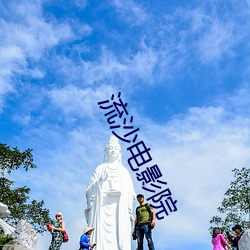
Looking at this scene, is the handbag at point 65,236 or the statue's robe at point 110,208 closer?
the handbag at point 65,236

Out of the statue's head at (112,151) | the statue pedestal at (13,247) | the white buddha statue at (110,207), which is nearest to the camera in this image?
the statue pedestal at (13,247)

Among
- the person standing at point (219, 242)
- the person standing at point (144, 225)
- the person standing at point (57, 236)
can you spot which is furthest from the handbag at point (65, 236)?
the person standing at point (219, 242)

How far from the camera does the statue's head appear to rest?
16.0m

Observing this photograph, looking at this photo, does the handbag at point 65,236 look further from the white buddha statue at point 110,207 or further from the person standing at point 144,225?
the white buddha statue at point 110,207

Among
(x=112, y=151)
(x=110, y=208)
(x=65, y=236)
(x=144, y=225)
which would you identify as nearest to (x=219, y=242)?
(x=144, y=225)

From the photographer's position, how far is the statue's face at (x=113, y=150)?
16.0 meters

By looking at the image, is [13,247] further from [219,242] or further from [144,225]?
[219,242]

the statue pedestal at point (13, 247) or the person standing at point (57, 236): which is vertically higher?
the statue pedestal at point (13, 247)

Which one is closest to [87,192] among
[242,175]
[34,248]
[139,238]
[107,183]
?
[107,183]

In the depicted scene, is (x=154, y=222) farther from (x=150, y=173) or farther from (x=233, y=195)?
(x=233, y=195)

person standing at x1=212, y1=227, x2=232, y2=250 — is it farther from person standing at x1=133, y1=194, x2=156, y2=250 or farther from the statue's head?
the statue's head

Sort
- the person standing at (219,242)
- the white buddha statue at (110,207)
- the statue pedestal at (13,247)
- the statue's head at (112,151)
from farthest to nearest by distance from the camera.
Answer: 1. the statue's head at (112,151)
2. the white buddha statue at (110,207)
3. the statue pedestal at (13,247)
4. the person standing at (219,242)

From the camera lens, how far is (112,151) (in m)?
16.0

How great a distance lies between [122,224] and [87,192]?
1601 mm
